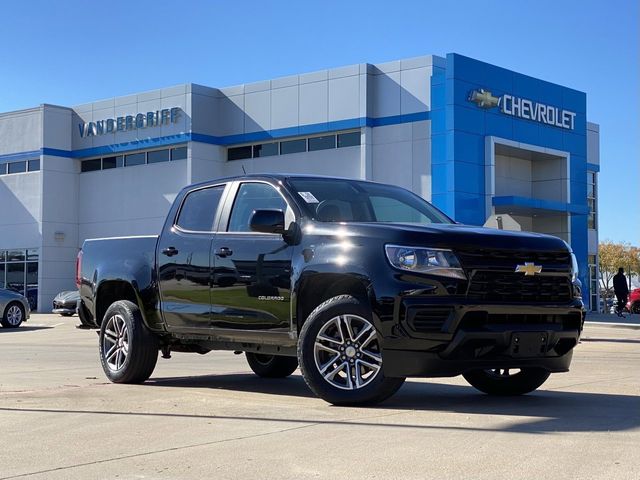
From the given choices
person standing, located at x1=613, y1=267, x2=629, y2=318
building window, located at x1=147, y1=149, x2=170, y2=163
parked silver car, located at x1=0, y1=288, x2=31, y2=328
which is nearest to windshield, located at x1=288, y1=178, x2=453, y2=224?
parked silver car, located at x1=0, y1=288, x2=31, y2=328

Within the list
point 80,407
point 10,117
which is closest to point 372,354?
point 80,407

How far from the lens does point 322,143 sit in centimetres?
3731

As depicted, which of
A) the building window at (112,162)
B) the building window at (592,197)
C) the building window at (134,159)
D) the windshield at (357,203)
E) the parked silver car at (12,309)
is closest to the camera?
the windshield at (357,203)

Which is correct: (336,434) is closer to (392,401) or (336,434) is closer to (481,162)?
(392,401)

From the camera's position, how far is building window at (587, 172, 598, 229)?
4627 cm

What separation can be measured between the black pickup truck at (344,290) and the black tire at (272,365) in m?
0.94

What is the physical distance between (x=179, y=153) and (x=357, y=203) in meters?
32.9

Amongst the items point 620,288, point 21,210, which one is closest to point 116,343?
point 620,288

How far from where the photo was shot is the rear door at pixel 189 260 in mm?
8938

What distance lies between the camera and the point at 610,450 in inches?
224

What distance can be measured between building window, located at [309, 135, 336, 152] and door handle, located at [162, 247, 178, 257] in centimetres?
2781

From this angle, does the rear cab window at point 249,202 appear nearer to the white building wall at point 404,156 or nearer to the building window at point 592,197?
the white building wall at point 404,156

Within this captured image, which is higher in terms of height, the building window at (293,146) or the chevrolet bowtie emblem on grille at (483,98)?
the chevrolet bowtie emblem on grille at (483,98)

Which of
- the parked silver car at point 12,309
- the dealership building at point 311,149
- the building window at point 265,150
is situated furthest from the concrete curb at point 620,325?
the building window at point 265,150
